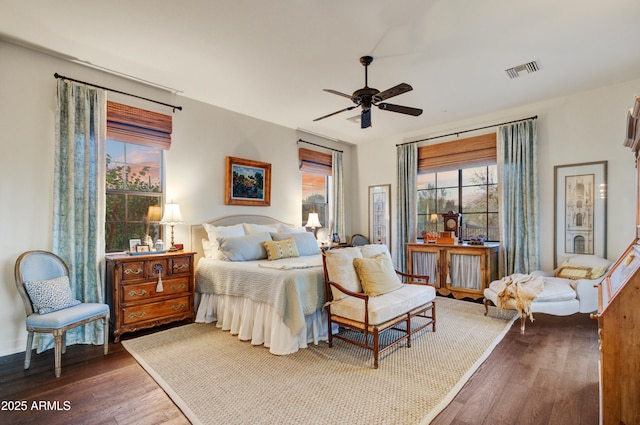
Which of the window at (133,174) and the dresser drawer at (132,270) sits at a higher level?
the window at (133,174)

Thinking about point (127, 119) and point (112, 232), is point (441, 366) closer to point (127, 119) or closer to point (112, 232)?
point (112, 232)

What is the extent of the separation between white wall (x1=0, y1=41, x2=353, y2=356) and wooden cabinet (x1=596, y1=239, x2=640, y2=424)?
14.1 feet

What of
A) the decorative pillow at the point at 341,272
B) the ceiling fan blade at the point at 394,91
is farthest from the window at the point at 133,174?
the ceiling fan blade at the point at 394,91

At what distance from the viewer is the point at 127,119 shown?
12.3 ft

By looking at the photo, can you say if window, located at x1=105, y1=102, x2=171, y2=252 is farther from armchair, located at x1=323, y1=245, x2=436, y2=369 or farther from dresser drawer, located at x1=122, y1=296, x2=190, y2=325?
armchair, located at x1=323, y1=245, x2=436, y2=369

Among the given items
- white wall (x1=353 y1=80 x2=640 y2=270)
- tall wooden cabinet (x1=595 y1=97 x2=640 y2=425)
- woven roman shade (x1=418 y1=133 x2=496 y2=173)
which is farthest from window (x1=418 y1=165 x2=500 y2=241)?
tall wooden cabinet (x1=595 y1=97 x2=640 y2=425)

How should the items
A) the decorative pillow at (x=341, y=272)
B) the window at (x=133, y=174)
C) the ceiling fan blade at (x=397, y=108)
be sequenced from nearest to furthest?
the decorative pillow at (x=341, y=272)
the ceiling fan blade at (x=397, y=108)
the window at (x=133, y=174)

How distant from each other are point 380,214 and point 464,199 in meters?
1.64

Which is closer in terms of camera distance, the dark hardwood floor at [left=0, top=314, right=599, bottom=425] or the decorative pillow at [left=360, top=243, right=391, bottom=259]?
the dark hardwood floor at [left=0, top=314, right=599, bottom=425]

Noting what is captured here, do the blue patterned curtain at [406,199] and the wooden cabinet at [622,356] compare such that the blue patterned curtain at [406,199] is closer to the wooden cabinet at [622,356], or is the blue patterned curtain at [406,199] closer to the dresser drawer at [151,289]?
the dresser drawer at [151,289]

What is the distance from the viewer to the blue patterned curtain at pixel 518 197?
458 centimetres

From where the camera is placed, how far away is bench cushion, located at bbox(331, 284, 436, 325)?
2734 millimetres

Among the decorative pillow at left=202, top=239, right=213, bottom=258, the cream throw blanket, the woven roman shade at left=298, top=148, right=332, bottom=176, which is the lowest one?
the cream throw blanket

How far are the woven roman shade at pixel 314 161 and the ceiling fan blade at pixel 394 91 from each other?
2.93 metres
